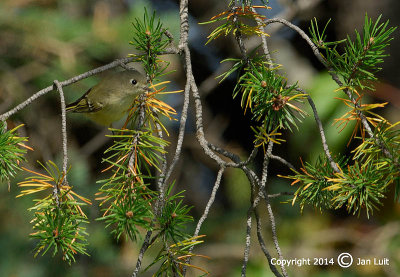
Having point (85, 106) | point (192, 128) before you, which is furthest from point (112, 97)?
point (192, 128)

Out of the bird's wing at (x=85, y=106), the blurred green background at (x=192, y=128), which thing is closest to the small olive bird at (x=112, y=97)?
the bird's wing at (x=85, y=106)

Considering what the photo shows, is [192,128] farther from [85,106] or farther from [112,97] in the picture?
[112,97]

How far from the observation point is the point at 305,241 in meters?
2.34

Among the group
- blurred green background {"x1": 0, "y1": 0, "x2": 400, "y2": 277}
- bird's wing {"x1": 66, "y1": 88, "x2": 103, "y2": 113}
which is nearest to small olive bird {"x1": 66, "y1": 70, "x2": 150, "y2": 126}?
bird's wing {"x1": 66, "y1": 88, "x2": 103, "y2": 113}

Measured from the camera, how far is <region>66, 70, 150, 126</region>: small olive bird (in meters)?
1.06

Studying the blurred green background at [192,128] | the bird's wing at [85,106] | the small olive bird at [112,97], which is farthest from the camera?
the blurred green background at [192,128]

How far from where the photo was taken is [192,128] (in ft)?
9.66

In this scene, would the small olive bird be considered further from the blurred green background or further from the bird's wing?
the blurred green background

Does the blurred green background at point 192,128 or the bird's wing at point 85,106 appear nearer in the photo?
the bird's wing at point 85,106

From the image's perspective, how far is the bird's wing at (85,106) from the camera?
1406 mm

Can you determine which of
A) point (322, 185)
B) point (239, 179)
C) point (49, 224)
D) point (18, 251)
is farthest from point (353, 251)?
point (49, 224)

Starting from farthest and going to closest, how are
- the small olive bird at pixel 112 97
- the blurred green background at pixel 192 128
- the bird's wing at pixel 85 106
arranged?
the blurred green background at pixel 192 128 < the bird's wing at pixel 85 106 < the small olive bird at pixel 112 97

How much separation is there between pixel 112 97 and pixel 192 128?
5.55ft

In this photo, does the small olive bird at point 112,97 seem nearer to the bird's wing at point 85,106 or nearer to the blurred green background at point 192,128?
the bird's wing at point 85,106
